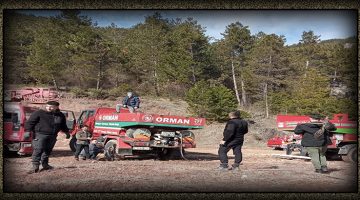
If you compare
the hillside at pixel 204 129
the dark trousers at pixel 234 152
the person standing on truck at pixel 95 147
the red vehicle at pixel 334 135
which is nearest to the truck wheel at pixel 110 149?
the person standing on truck at pixel 95 147

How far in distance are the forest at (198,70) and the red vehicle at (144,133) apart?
23.5ft

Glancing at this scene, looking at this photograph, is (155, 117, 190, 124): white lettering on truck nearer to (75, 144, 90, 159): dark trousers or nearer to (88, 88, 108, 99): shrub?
(75, 144, 90, 159): dark trousers

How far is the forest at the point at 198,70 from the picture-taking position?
2303cm

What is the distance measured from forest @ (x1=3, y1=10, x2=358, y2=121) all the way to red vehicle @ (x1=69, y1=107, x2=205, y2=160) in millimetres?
7148

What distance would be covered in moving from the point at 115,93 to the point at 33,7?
24.8 meters

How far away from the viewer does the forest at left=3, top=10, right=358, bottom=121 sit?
75.6ft

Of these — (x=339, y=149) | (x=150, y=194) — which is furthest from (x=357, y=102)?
(x=339, y=149)

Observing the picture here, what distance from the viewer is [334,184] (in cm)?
754

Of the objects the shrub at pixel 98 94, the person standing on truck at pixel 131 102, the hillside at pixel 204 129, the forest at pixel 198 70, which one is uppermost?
the forest at pixel 198 70

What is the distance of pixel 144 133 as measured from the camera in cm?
1227

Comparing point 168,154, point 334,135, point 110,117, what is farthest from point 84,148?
point 334,135

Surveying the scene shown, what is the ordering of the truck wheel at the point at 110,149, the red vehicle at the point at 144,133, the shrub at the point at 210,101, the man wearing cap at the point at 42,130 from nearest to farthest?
the man wearing cap at the point at 42,130 < the red vehicle at the point at 144,133 < the truck wheel at the point at 110,149 < the shrub at the point at 210,101

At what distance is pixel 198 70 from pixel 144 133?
12782 mm

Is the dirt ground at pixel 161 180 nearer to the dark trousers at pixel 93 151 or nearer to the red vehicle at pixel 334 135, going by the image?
the red vehicle at pixel 334 135
